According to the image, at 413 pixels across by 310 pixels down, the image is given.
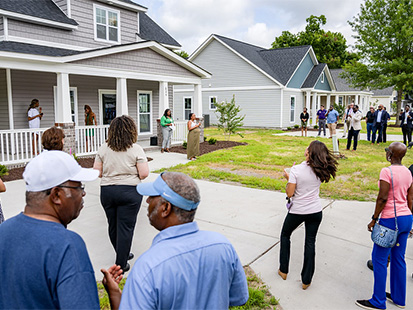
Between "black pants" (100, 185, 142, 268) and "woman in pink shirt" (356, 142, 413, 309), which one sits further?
"black pants" (100, 185, 142, 268)

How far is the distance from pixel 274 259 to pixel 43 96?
11653 millimetres

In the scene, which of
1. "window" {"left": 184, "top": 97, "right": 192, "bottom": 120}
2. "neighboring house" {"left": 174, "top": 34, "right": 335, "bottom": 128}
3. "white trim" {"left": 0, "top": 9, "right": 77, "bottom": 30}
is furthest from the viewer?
"window" {"left": 184, "top": 97, "right": 192, "bottom": 120}

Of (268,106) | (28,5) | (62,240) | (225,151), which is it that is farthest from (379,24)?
(62,240)

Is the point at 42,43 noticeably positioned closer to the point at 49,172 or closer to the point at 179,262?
the point at 49,172

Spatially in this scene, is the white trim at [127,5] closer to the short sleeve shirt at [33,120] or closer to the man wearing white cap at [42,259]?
the short sleeve shirt at [33,120]

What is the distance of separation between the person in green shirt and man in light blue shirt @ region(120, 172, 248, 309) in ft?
39.3

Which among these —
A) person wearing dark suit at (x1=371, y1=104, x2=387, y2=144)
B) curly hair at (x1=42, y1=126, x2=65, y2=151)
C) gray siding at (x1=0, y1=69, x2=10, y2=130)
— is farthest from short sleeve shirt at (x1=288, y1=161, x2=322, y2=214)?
person wearing dark suit at (x1=371, y1=104, x2=387, y2=144)

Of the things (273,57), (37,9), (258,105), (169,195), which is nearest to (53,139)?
(169,195)

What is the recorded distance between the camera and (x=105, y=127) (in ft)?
43.2

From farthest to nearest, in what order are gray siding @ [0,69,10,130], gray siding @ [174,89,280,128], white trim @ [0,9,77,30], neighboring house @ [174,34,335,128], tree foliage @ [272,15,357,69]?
tree foliage @ [272,15,357,69]
neighboring house @ [174,34,335,128]
gray siding @ [174,89,280,128]
gray siding @ [0,69,10,130]
white trim @ [0,9,77,30]

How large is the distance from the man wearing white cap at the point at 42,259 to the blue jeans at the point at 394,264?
120 inches

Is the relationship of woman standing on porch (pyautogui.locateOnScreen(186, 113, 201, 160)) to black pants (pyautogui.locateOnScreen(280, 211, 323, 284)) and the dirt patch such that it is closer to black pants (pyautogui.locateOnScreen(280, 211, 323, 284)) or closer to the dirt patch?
the dirt patch

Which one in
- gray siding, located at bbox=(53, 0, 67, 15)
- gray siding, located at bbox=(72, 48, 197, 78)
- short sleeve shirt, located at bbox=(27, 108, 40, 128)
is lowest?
short sleeve shirt, located at bbox=(27, 108, 40, 128)

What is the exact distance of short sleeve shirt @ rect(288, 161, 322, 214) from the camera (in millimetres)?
3854
